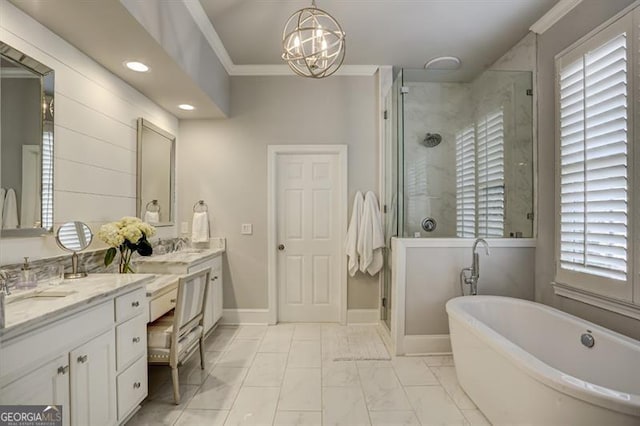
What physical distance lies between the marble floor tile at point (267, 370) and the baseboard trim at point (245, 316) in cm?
76

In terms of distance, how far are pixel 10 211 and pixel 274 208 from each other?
223 centimetres

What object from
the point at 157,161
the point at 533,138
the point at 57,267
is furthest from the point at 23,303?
the point at 533,138

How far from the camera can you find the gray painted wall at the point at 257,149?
3.52m

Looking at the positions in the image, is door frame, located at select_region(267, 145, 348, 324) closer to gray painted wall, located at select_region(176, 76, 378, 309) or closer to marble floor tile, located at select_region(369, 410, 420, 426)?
gray painted wall, located at select_region(176, 76, 378, 309)

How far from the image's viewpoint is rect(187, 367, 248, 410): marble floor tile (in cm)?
208

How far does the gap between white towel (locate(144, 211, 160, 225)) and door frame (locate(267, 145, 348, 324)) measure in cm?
112

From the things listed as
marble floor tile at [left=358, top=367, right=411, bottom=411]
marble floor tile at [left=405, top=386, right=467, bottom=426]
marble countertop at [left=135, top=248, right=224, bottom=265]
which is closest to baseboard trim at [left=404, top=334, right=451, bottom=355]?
marble floor tile at [left=358, top=367, right=411, bottom=411]

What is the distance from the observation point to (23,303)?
4.63ft

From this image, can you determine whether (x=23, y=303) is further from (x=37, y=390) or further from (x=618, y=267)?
(x=618, y=267)

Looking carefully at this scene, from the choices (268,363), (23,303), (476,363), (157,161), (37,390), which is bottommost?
(268,363)

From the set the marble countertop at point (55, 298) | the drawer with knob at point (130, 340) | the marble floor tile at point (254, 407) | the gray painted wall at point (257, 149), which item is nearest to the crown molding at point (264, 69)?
the gray painted wall at point (257, 149)

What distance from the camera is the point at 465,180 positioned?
3.09 m

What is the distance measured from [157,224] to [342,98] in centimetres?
236

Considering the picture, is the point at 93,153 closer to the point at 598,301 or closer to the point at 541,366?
the point at 541,366
